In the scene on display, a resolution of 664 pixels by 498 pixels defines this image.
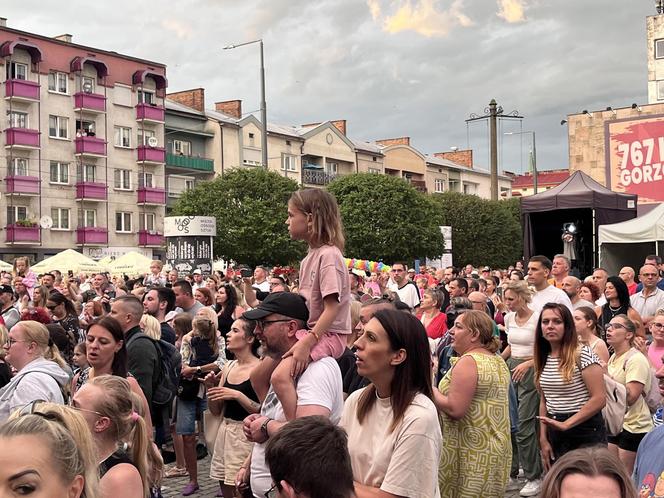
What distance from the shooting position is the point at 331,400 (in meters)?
3.77

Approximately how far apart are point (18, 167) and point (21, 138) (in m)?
1.72

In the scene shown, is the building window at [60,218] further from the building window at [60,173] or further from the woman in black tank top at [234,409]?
the woman in black tank top at [234,409]

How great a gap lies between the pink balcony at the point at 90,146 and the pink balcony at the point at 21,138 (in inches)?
128

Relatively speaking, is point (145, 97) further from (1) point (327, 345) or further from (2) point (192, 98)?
(1) point (327, 345)

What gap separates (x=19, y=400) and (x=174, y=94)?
56.2 m

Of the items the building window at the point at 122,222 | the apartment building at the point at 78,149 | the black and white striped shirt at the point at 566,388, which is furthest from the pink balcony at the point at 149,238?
the black and white striped shirt at the point at 566,388

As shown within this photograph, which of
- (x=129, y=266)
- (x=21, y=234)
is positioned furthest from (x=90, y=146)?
(x=129, y=266)

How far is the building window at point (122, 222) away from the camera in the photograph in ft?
163

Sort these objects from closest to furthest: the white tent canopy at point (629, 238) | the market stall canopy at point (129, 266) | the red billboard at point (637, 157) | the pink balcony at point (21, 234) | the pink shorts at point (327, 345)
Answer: the pink shorts at point (327, 345) < the white tent canopy at point (629, 238) < the red billboard at point (637, 157) < the market stall canopy at point (129, 266) < the pink balcony at point (21, 234)

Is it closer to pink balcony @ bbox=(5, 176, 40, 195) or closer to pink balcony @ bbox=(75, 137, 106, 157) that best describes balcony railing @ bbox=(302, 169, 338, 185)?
pink balcony @ bbox=(75, 137, 106, 157)

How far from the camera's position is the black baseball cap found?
3.84 metres

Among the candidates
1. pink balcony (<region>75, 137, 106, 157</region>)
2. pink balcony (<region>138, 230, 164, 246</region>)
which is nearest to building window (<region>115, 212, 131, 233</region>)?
pink balcony (<region>138, 230, 164, 246</region>)

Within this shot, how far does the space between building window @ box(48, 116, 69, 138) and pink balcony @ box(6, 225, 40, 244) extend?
6326mm

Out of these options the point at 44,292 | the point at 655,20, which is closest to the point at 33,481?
the point at 44,292
